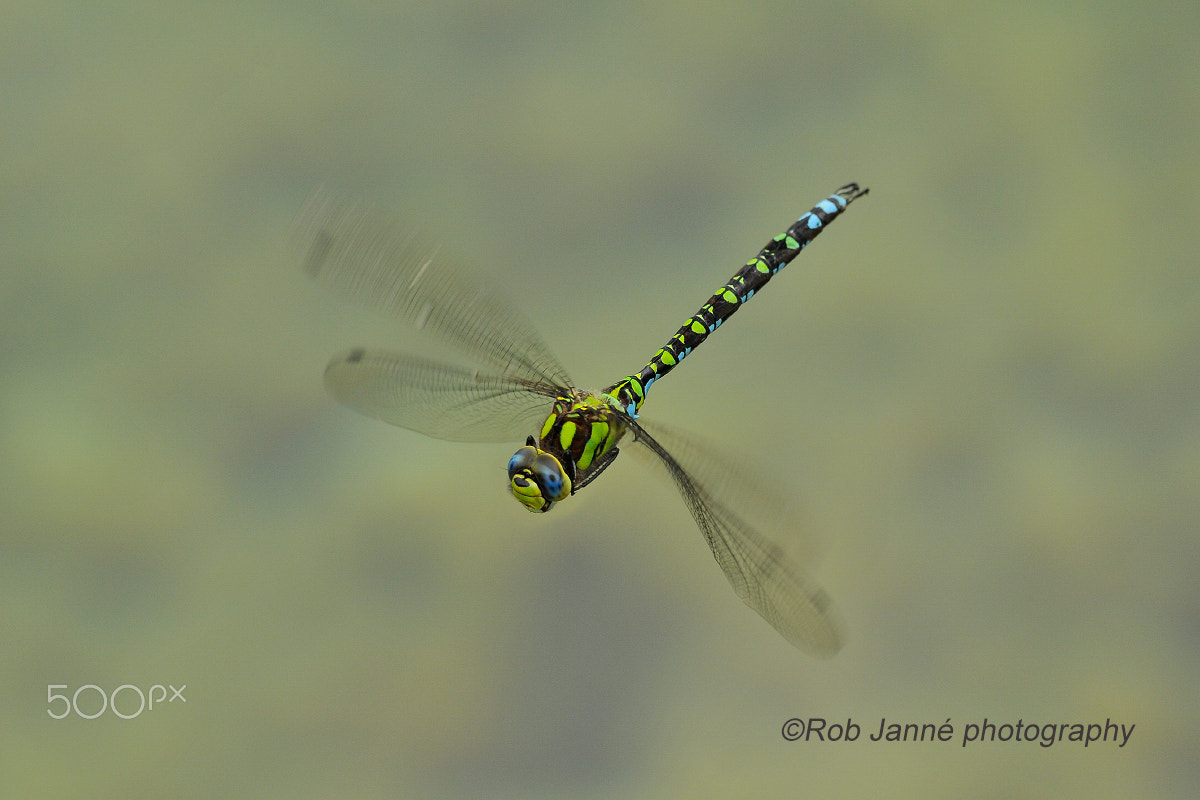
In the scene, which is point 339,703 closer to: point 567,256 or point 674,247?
point 567,256

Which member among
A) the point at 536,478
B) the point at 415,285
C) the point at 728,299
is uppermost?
the point at 728,299

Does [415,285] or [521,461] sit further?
[415,285]

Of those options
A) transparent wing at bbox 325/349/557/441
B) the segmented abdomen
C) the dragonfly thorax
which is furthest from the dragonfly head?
the segmented abdomen

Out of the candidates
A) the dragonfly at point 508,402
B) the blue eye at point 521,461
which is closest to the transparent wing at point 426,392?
the dragonfly at point 508,402

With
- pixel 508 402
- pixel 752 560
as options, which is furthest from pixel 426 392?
pixel 752 560

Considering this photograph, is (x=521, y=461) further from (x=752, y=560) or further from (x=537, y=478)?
(x=752, y=560)

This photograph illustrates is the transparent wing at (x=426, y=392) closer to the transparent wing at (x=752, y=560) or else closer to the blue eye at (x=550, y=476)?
the blue eye at (x=550, y=476)

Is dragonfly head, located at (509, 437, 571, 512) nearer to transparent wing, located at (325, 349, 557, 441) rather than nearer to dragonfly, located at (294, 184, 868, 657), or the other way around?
dragonfly, located at (294, 184, 868, 657)
